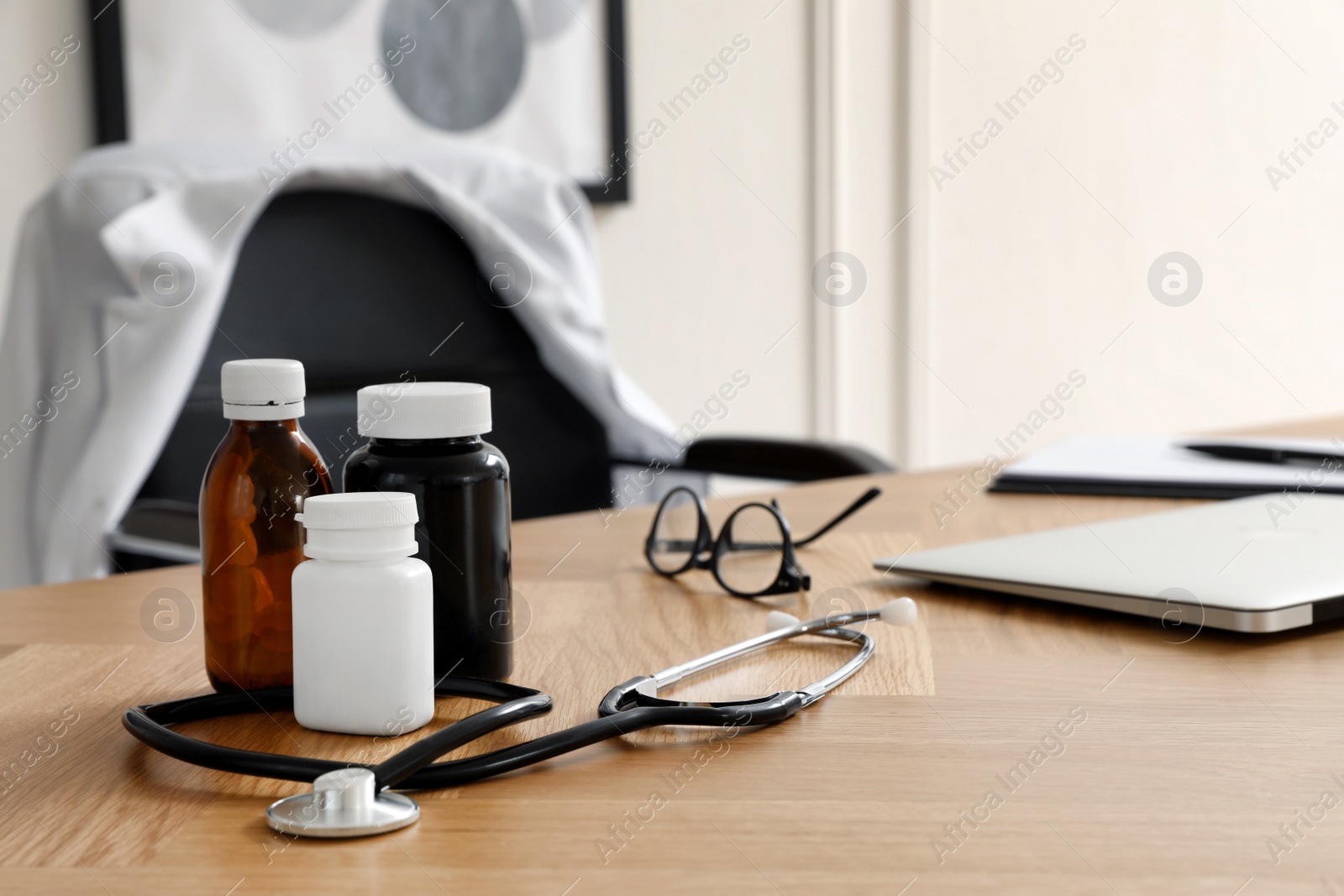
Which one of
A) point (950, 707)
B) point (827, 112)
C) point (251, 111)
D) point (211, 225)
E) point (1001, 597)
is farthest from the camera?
point (827, 112)

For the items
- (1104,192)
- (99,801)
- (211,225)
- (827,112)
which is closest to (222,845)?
(99,801)

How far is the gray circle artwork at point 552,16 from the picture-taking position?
224 cm

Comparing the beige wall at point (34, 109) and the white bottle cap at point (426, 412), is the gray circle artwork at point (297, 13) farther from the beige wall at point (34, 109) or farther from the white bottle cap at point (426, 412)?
the white bottle cap at point (426, 412)

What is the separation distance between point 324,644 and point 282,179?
102 cm

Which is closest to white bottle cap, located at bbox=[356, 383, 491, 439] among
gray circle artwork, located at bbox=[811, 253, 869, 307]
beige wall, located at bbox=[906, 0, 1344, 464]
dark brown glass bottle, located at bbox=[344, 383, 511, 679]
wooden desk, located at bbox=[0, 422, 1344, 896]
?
dark brown glass bottle, located at bbox=[344, 383, 511, 679]

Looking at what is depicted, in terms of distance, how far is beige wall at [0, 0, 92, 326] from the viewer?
1.85 metres

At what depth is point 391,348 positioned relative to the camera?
4.67ft

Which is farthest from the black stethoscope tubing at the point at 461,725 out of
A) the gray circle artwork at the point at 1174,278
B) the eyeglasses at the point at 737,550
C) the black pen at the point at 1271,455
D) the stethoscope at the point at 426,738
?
the gray circle artwork at the point at 1174,278

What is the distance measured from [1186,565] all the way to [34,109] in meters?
1.88

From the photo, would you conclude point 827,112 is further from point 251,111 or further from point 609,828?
point 609,828

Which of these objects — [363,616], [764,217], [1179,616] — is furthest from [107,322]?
[764,217]

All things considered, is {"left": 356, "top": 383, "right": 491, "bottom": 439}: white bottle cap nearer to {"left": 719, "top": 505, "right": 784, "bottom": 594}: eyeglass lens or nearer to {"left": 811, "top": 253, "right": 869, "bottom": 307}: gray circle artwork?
{"left": 719, "top": 505, "right": 784, "bottom": 594}: eyeglass lens

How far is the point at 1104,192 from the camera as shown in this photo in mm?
2678

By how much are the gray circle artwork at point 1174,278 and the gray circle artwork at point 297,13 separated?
1.79m
